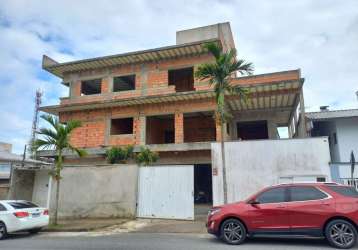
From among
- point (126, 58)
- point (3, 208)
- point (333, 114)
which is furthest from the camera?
point (126, 58)

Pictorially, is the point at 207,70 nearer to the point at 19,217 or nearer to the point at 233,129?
the point at 19,217

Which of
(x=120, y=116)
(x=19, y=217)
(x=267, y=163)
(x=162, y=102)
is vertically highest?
(x=162, y=102)

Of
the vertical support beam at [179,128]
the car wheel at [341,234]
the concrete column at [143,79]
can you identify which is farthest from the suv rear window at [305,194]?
the concrete column at [143,79]

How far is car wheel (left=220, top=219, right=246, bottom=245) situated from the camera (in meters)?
8.17

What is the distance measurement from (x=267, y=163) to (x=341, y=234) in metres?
6.53

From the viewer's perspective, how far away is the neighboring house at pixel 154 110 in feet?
49.1

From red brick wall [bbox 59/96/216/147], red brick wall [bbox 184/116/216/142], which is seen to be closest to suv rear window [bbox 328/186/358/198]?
red brick wall [bbox 59/96/216/147]

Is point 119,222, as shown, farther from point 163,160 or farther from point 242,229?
point 163,160

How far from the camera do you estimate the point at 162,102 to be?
21031mm

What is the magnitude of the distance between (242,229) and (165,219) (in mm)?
5888

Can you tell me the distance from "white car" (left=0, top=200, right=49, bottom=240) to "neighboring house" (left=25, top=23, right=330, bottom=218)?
3.59 meters

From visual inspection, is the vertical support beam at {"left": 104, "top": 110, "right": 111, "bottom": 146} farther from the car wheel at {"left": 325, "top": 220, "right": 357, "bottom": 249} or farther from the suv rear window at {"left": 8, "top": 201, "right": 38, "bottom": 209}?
the car wheel at {"left": 325, "top": 220, "right": 357, "bottom": 249}

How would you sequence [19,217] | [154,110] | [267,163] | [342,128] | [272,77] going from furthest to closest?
1. [154,110]
2. [272,77]
3. [342,128]
4. [267,163]
5. [19,217]

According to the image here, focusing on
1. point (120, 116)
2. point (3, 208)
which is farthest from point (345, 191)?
point (120, 116)
